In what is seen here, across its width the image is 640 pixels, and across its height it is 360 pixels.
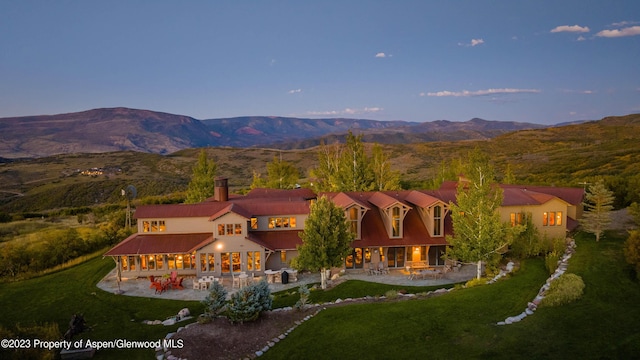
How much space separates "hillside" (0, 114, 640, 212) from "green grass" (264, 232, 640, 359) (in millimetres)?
29387

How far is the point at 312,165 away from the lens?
12331 centimetres

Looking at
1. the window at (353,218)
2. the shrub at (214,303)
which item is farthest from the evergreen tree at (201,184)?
the shrub at (214,303)

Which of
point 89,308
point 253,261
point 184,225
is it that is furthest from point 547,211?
point 89,308

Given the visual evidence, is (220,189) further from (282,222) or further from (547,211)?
(547,211)

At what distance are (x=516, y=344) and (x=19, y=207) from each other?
3703 inches

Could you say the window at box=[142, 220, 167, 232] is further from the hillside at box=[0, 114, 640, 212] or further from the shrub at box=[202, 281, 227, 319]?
the hillside at box=[0, 114, 640, 212]

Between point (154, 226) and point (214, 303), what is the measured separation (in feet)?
48.1

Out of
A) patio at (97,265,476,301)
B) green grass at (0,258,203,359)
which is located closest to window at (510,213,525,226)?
patio at (97,265,476,301)

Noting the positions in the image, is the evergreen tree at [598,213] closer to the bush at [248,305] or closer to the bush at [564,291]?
the bush at [564,291]

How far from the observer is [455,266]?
28.7 metres

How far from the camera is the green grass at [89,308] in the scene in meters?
19.1

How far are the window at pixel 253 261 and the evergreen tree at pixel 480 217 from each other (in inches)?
548

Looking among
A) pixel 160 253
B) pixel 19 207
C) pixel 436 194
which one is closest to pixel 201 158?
pixel 160 253

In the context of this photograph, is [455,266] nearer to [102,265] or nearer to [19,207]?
[102,265]
